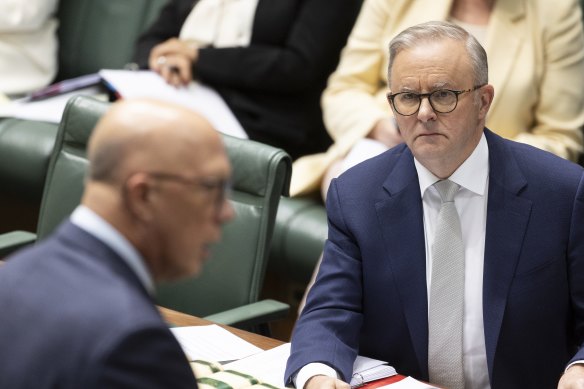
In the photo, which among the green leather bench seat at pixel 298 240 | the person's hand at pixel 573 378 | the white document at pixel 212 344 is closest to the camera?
the person's hand at pixel 573 378

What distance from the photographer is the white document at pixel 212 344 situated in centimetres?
219

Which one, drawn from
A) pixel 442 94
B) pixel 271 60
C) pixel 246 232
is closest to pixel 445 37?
pixel 442 94

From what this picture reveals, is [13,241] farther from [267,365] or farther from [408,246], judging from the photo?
[408,246]

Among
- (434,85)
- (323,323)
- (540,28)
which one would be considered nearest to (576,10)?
(540,28)

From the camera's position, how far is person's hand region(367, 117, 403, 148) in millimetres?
3525

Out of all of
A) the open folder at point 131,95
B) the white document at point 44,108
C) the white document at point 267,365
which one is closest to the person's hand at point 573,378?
the white document at point 267,365

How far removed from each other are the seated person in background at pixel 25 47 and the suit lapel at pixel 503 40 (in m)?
2.01

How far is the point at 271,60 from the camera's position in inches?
159

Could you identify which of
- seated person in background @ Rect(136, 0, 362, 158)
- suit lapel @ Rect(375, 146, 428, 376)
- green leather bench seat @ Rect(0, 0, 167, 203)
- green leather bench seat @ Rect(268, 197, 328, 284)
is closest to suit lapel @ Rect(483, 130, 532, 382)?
suit lapel @ Rect(375, 146, 428, 376)

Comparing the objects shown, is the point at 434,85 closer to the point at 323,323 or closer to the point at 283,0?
the point at 323,323

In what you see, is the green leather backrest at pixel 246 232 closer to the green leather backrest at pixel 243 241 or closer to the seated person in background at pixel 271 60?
the green leather backrest at pixel 243 241

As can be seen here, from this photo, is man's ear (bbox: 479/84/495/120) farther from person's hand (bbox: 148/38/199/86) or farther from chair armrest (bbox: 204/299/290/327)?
person's hand (bbox: 148/38/199/86)

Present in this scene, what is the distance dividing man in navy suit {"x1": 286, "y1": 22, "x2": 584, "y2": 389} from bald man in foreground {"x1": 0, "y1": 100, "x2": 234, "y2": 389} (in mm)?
863

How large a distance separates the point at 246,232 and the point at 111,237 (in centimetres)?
146
